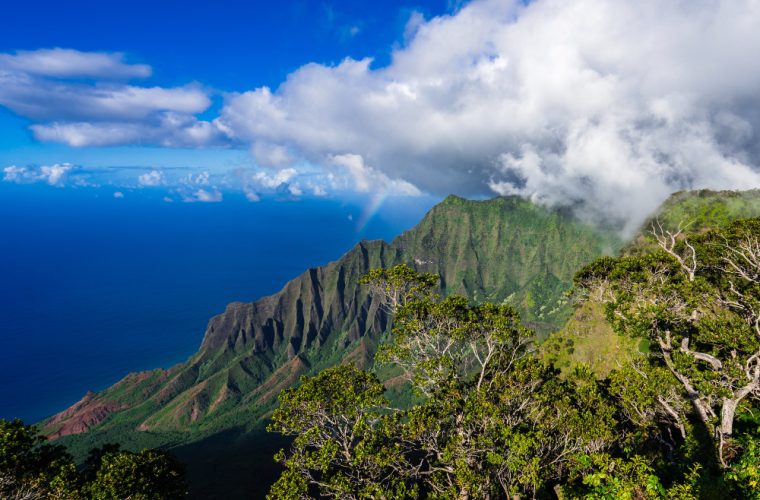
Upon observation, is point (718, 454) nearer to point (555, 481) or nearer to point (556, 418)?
point (556, 418)

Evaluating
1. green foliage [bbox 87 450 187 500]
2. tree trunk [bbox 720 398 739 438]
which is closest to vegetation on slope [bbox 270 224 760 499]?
tree trunk [bbox 720 398 739 438]

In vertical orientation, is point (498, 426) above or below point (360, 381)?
below

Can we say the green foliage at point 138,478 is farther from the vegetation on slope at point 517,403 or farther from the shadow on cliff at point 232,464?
the shadow on cliff at point 232,464

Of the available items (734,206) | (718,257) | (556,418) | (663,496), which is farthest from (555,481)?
(734,206)

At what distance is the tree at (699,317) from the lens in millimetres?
29406

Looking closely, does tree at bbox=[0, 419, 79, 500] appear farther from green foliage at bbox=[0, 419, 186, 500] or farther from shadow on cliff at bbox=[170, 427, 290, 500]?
shadow on cliff at bbox=[170, 427, 290, 500]

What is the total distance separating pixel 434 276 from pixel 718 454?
79.0 feet

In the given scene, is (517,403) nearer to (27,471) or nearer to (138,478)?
(138,478)

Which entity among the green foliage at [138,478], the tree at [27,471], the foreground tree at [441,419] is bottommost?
the green foliage at [138,478]

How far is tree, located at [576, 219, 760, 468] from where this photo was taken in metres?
29.4

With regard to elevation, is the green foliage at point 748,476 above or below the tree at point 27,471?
above

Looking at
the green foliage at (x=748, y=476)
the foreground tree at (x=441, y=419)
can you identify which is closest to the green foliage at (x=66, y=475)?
the foreground tree at (x=441, y=419)

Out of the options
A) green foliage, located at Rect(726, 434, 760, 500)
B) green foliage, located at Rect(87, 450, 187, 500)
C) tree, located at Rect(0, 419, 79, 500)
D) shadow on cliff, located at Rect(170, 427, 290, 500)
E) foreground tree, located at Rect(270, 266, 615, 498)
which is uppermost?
green foliage, located at Rect(726, 434, 760, 500)

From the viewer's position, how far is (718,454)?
88.5ft
